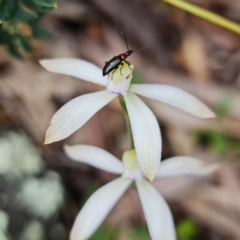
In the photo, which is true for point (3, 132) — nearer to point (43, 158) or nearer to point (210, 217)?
point (43, 158)

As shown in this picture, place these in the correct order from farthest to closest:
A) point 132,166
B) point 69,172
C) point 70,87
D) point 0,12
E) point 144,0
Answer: point 144,0, point 70,87, point 69,172, point 132,166, point 0,12

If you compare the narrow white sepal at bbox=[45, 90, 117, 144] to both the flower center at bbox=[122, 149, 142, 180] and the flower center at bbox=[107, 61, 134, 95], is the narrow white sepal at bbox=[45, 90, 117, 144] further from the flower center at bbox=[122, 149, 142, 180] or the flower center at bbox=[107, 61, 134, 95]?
the flower center at bbox=[122, 149, 142, 180]

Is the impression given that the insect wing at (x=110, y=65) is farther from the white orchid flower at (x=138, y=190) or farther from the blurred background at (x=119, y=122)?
the blurred background at (x=119, y=122)

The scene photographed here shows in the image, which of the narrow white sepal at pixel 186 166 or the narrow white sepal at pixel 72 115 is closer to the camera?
the narrow white sepal at pixel 72 115

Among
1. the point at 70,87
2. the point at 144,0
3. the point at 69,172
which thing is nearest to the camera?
the point at 69,172

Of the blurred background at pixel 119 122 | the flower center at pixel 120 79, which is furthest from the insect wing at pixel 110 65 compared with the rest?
the blurred background at pixel 119 122

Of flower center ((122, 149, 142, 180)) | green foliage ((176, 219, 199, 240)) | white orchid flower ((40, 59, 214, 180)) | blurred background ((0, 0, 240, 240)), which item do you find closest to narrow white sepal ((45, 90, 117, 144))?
white orchid flower ((40, 59, 214, 180))

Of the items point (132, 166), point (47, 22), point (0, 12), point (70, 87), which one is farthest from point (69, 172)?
point (0, 12)
